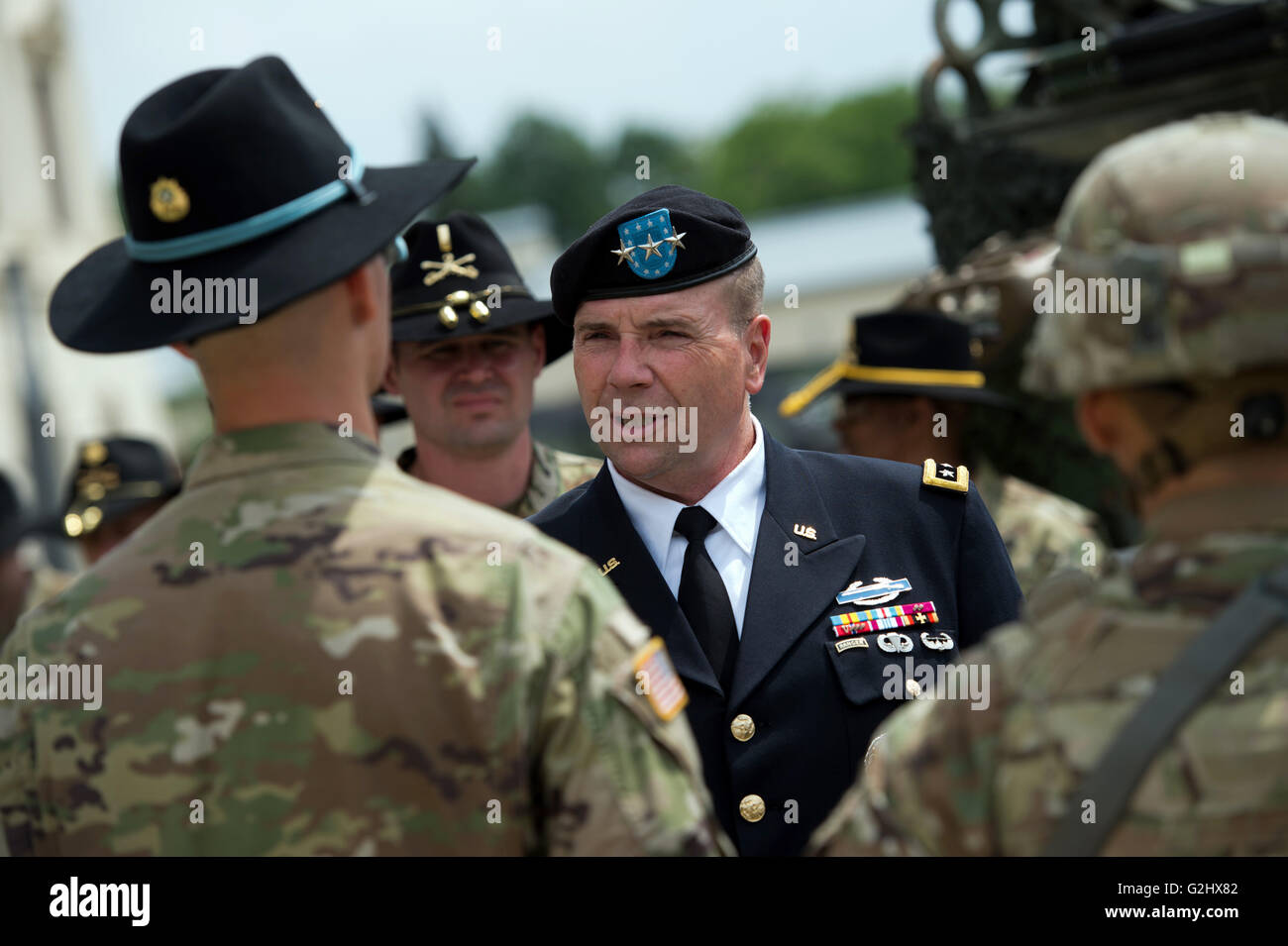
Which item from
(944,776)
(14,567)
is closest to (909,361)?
(944,776)

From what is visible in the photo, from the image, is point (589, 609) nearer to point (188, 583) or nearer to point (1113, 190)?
point (188, 583)

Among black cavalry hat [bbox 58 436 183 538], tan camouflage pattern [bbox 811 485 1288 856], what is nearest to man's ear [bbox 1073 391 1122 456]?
tan camouflage pattern [bbox 811 485 1288 856]

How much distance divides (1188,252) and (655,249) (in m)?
1.64

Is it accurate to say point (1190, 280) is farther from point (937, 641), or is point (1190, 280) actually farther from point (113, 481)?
point (113, 481)

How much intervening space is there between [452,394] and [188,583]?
10.00 feet

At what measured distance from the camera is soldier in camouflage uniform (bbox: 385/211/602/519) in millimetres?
5285

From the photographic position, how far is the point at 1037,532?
6.54 metres

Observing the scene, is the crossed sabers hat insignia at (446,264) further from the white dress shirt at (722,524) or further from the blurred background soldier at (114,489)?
the blurred background soldier at (114,489)

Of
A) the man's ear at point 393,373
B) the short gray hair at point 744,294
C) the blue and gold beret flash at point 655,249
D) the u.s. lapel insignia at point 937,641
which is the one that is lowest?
the u.s. lapel insignia at point 937,641

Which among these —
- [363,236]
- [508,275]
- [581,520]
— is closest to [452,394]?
[508,275]

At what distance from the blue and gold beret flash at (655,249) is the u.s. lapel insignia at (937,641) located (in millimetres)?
939

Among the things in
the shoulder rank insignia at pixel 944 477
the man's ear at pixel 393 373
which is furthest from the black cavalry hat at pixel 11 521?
the shoulder rank insignia at pixel 944 477

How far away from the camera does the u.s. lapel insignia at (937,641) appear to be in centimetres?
343

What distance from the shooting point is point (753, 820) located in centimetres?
326
